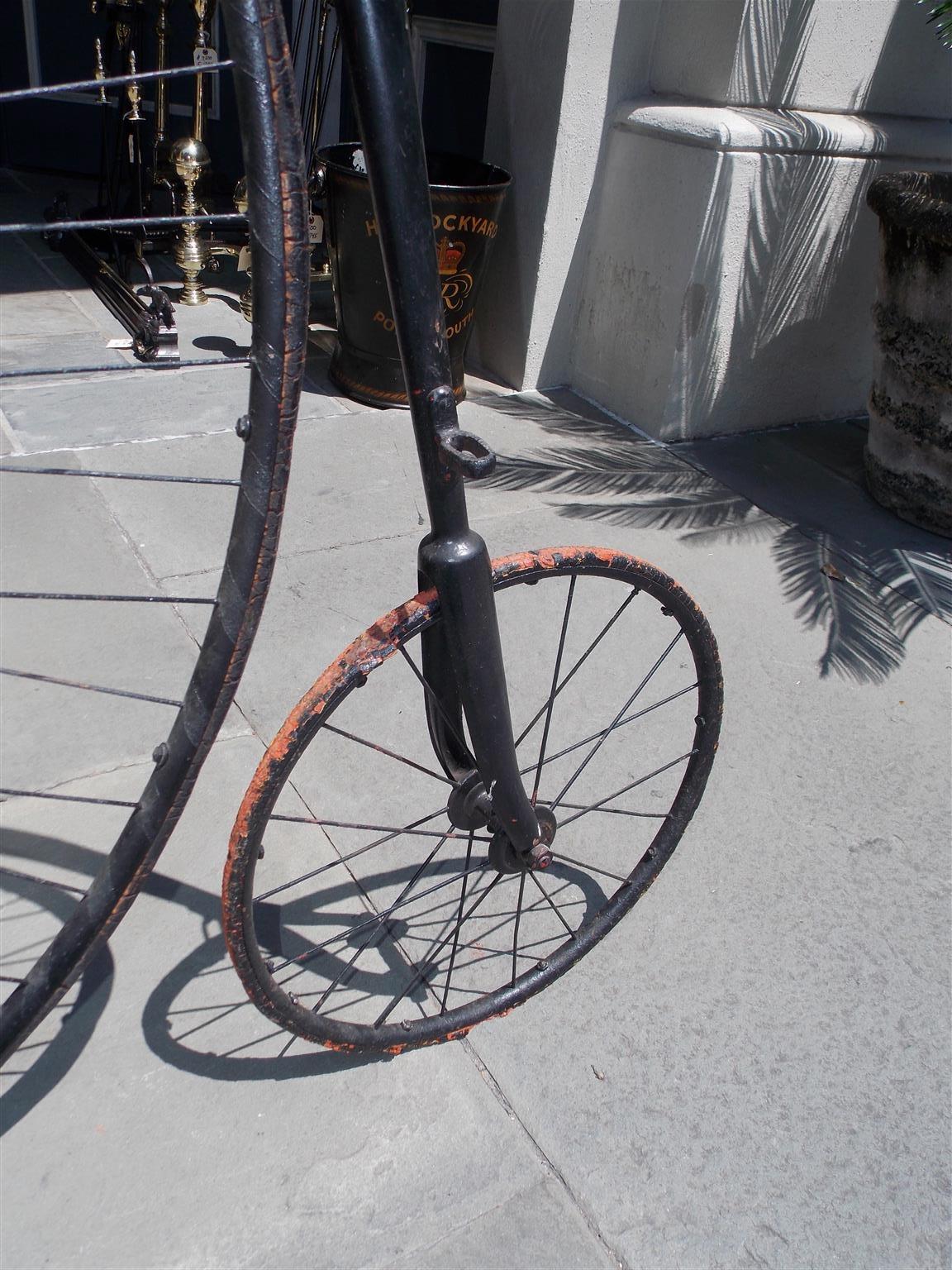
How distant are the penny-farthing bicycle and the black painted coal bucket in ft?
5.19

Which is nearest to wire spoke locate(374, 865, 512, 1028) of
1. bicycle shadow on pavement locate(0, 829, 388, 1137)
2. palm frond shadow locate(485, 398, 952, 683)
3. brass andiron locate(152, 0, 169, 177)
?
bicycle shadow on pavement locate(0, 829, 388, 1137)

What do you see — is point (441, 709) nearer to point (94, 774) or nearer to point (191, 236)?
point (94, 774)

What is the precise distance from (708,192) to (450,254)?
0.99 meters

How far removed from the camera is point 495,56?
4391 mm

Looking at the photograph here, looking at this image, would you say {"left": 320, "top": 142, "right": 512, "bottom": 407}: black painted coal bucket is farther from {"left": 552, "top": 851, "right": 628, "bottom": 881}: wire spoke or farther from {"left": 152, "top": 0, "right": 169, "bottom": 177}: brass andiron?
{"left": 552, "top": 851, "right": 628, "bottom": 881}: wire spoke

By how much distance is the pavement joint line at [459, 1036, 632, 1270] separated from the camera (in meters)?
1.62

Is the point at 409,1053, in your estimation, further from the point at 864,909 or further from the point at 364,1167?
the point at 864,909

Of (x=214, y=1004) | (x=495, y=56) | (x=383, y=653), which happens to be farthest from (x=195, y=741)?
(x=495, y=56)

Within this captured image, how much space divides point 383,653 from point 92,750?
1.26 metres

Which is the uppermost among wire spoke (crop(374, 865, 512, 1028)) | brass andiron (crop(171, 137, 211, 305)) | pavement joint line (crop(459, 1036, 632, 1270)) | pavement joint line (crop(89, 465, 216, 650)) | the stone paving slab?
brass andiron (crop(171, 137, 211, 305))

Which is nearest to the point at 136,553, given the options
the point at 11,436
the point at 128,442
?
the point at 128,442

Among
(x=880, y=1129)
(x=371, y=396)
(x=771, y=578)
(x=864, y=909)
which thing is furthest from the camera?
(x=371, y=396)

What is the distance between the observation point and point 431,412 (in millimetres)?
1289

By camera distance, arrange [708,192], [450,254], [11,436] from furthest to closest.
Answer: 1. [450,254]
2. [708,192]
3. [11,436]
